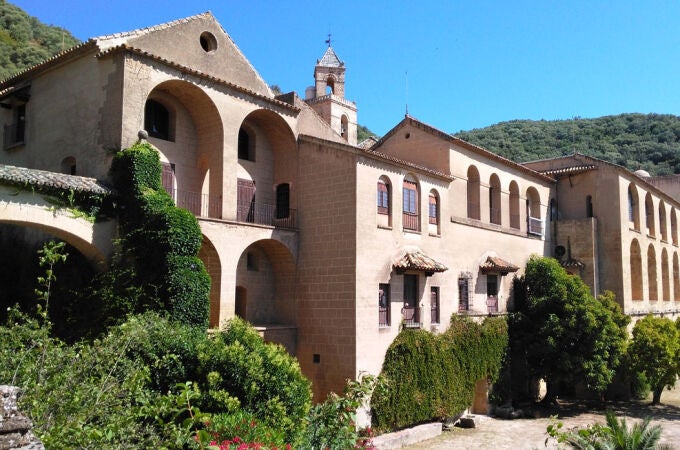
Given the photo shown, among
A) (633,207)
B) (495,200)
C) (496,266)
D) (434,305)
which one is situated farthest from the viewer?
(633,207)

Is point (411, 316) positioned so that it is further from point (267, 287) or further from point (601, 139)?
point (601, 139)

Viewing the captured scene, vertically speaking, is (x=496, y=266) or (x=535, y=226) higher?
(x=535, y=226)

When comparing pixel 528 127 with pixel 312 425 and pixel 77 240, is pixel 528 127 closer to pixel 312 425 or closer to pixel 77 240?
pixel 77 240

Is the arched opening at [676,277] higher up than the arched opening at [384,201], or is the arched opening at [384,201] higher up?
the arched opening at [384,201]

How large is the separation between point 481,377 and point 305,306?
8.89m

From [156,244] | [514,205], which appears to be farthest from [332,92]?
[156,244]

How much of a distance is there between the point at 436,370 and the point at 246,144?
11643mm

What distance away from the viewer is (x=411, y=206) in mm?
24109

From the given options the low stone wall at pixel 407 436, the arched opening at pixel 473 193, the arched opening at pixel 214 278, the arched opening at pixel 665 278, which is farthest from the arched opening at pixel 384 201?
the arched opening at pixel 665 278

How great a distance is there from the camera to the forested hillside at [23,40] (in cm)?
4784

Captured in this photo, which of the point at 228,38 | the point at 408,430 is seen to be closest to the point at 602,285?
the point at 408,430

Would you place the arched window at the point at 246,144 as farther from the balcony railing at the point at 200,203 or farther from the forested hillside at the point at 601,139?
the forested hillside at the point at 601,139

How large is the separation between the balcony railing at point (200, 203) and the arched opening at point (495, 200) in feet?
53.9

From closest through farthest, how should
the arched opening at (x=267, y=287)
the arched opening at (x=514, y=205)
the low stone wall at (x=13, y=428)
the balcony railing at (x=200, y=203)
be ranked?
the low stone wall at (x=13, y=428) < the balcony railing at (x=200, y=203) < the arched opening at (x=267, y=287) < the arched opening at (x=514, y=205)
